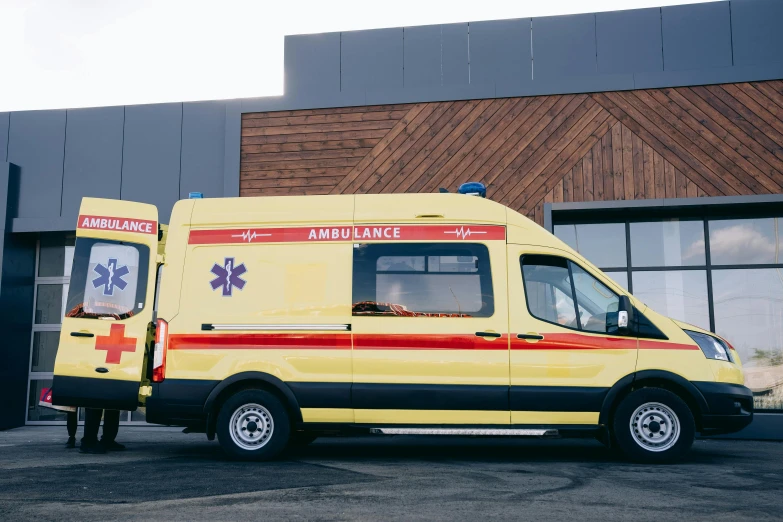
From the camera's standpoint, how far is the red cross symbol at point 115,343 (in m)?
7.63

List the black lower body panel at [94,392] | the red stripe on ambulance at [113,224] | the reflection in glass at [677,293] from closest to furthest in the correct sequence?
the black lower body panel at [94,392] < the red stripe on ambulance at [113,224] < the reflection in glass at [677,293]

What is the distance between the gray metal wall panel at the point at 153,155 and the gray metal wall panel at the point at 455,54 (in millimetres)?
4646

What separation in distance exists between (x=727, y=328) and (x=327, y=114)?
7.13m

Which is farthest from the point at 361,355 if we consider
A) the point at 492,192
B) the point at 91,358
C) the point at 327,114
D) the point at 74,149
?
the point at 74,149

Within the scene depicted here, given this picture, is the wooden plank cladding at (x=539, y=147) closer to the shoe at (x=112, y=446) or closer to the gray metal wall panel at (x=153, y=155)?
the gray metal wall panel at (x=153, y=155)

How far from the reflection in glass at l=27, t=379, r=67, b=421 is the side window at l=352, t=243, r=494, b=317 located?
8.85 m

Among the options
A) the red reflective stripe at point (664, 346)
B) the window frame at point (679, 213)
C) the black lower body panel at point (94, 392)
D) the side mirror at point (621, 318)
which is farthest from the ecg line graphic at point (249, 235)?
the window frame at point (679, 213)

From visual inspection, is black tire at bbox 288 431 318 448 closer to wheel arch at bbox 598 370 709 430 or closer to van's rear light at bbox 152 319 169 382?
van's rear light at bbox 152 319 169 382

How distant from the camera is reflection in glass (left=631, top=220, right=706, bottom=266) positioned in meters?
11.7

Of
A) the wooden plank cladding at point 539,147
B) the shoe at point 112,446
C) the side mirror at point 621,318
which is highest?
the wooden plank cladding at point 539,147

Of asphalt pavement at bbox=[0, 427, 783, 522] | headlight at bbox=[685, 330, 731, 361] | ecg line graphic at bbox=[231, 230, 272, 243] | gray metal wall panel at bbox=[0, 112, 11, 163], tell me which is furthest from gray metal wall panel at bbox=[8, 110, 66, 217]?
headlight at bbox=[685, 330, 731, 361]

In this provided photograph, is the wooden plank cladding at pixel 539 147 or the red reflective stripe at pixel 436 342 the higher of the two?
the wooden plank cladding at pixel 539 147

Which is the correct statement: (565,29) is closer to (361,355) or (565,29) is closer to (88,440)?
(361,355)

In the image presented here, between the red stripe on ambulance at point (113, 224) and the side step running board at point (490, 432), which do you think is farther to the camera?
the red stripe on ambulance at point (113, 224)
